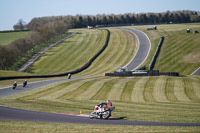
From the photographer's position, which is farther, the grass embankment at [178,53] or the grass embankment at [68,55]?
the grass embankment at [68,55]

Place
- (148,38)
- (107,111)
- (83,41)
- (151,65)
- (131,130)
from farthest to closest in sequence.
Answer: (83,41) < (148,38) < (151,65) < (107,111) < (131,130)

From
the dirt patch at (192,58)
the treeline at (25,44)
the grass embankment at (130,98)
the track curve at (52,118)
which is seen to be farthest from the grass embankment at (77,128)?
the treeline at (25,44)

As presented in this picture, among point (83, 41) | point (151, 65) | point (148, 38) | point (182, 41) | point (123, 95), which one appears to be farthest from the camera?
point (83, 41)

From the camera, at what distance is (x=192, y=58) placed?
297 ft

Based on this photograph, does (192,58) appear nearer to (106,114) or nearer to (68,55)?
(68,55)

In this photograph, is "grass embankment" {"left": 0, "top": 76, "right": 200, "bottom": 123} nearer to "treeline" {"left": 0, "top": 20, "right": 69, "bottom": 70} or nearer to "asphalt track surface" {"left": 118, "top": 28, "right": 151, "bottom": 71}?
"asphalt track surface" {"left": 118, "top": 28, "right": 151, "bottom": 71}

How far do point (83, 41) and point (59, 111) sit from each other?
11227 centimetres

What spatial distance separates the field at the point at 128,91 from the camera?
27.9 meters

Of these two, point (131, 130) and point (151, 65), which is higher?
point (131, 130)

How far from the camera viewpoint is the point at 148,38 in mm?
122562

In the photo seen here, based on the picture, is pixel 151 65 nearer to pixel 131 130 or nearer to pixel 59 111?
pixel 59 111

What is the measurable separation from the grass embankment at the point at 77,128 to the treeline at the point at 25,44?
84308mm

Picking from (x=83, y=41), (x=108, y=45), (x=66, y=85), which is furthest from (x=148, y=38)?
(x=66, y=85)

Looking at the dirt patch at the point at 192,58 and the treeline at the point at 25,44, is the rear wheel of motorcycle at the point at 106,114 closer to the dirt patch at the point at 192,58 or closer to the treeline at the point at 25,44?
the dirt patch at the point at 192,58
